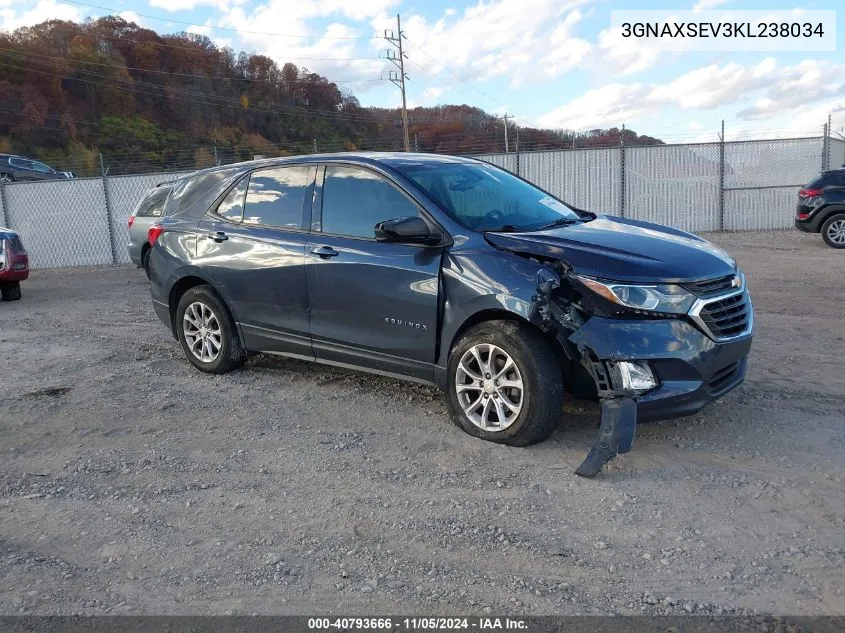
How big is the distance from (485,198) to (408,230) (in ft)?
2.76

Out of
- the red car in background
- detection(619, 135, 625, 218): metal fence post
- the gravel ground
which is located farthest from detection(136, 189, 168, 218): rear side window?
detection(619, 135, 625, 218): metal fence post

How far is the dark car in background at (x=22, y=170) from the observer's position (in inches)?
1066

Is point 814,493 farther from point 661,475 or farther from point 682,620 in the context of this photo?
point 682,620

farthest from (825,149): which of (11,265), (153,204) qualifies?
(11,265)

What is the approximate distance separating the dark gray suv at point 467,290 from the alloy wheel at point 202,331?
17mm

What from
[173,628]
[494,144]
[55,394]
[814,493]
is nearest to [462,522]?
[173,628]

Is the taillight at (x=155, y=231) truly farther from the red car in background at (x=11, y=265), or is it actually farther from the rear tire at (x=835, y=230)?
the rear tire at (x=835, y=230)

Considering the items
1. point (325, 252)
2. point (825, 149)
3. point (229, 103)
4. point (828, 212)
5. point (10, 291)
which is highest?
point (229, 103)

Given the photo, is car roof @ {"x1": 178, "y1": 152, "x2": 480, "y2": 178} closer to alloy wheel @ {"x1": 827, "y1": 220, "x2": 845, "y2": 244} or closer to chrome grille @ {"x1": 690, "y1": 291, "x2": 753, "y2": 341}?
chrome grille @ {"x1": 690, "y1": 291, "x2": 753, "y2": 341}

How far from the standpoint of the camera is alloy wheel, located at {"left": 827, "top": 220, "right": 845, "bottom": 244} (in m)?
13.2

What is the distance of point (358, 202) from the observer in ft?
16.5

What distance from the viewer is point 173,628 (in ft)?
8.94

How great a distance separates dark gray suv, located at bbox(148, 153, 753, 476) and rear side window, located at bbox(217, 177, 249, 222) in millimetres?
13

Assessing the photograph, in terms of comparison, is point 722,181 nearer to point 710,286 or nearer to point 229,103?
point 710,286
